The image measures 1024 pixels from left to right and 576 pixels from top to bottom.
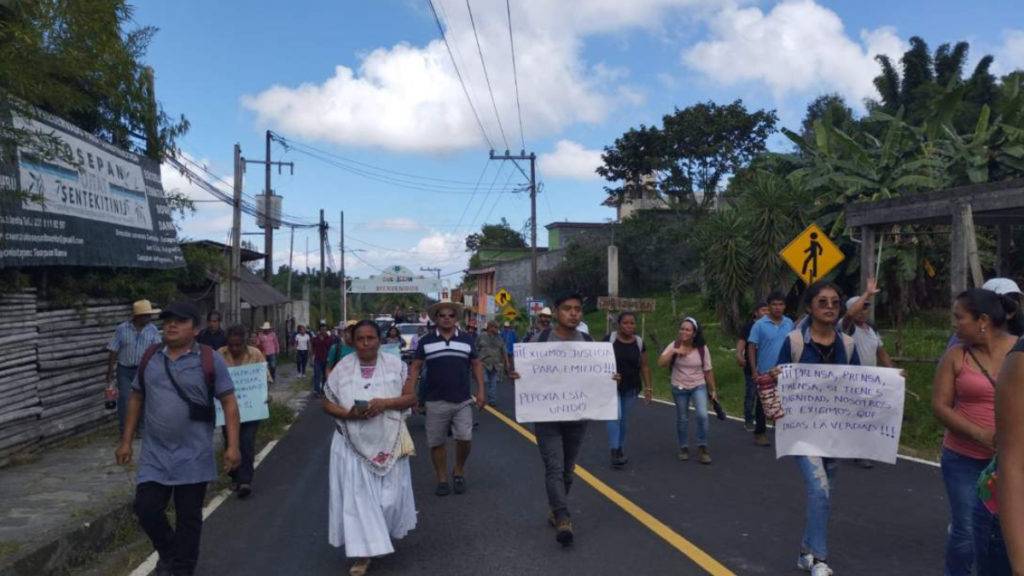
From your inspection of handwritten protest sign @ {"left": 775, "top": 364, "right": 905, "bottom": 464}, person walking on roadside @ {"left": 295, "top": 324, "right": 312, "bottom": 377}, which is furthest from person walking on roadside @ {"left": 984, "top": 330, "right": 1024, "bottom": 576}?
person walking on roadside @ {"left": 295, "top": 324, "right": 312, "bottom": 377}

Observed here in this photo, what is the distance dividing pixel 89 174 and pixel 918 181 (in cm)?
1722

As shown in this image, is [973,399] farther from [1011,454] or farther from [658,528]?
[658,528]

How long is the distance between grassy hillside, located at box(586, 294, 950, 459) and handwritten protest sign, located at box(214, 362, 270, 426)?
5624 mm

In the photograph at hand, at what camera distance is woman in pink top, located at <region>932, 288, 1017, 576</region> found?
4422 mm

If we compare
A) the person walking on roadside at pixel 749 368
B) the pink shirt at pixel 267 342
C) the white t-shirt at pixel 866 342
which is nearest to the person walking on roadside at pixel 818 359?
the white t-shirt at pixel 866 342

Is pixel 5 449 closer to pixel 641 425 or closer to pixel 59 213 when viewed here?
pixel 59 213

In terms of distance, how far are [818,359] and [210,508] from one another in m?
5.47

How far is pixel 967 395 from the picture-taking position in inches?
181

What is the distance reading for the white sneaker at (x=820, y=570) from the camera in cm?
562

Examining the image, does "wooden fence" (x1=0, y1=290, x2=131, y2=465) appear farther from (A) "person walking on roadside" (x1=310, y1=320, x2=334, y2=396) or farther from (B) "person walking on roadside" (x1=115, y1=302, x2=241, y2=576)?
(A) "person walking on roadside" (x1=310, y1=320, x2=334, y2=396)

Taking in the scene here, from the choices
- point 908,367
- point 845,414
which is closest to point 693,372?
point 845,414

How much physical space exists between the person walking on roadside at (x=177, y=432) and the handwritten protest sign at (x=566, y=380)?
2381 millimetres

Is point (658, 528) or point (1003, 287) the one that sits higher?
point (1003, 287)

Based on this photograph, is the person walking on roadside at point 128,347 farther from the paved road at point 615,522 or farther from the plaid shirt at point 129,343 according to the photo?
the paved road at point 615,522
